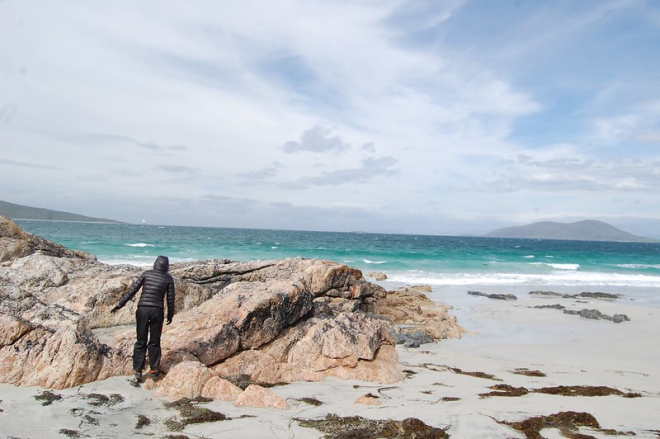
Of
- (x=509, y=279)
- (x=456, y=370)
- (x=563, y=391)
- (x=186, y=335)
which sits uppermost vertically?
(x=186, y=335)

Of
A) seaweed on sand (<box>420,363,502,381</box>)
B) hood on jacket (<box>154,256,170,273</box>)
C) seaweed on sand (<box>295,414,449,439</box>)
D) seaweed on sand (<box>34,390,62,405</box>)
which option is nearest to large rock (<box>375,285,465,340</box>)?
seaweed on sand (<box>420,363,502,381</box>)

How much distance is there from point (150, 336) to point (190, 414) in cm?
147

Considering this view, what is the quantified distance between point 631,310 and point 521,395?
15.0 m

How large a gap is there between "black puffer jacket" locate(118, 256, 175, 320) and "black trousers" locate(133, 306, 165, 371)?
106 millimetres

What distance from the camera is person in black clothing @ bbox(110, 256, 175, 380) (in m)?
5.84

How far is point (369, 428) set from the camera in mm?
4688

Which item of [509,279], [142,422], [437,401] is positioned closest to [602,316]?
[437,401]

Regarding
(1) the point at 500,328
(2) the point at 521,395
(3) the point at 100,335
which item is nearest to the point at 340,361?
(2) the point at 521,395

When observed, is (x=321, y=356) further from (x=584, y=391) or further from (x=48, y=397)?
(x=584, y=391)

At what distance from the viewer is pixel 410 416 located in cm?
511

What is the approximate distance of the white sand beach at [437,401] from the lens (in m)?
4.55

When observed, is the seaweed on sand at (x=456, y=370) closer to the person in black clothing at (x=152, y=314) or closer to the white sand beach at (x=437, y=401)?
the white sand beach at (x=437, y=401)

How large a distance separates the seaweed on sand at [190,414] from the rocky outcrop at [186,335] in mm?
188

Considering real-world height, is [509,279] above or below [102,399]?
below
